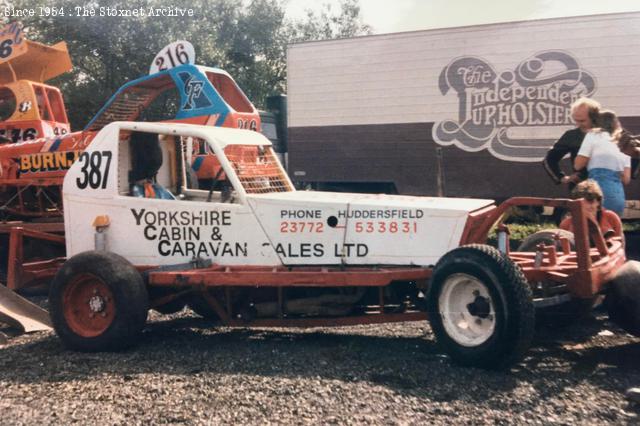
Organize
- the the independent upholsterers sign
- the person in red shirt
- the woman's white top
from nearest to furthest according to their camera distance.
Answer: the person in red shirt, the woman's white top, the the independent upholsterers sign

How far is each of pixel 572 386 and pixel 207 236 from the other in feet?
9.37

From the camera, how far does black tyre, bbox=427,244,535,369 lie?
431 centimetres

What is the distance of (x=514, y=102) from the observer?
12.1 m

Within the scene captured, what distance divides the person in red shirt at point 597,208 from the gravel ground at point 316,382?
822 mm

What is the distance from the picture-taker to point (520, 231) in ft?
36.6

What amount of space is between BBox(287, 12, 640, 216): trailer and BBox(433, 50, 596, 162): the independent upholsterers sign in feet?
0.06

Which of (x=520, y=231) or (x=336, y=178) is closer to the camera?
(x=520, y=231)

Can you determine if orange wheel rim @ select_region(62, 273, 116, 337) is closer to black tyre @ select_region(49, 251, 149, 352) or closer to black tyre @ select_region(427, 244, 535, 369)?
black tyre @ select_region(49, 251, 149, 352)

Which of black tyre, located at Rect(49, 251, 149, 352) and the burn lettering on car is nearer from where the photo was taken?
black tyre, located at Rect(49, 251, 149, 352)

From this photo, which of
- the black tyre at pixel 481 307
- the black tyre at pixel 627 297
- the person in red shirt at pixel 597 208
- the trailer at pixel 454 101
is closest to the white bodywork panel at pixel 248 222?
the black tyre at pixel 481 307

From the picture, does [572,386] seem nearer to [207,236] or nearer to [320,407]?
[320,407]

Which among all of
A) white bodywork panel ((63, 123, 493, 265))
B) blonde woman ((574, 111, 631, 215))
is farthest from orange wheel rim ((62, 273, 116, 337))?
blonde woman ((574, 111, 631, 215))

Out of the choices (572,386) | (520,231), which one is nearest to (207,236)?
(572,386)

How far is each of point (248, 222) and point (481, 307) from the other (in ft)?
6.18
